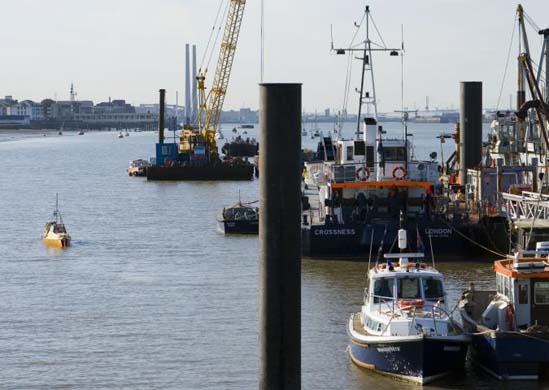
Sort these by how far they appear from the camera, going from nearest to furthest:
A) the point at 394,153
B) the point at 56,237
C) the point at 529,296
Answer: the point at 529,296
the point at 394,153
the point at 56,237

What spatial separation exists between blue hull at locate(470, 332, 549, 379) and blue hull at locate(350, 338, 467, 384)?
0.63 m

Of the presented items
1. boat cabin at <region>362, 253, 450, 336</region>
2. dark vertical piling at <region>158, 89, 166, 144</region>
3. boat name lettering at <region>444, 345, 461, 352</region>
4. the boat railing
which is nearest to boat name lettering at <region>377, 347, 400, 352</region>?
boat cabin at <region>362, 253, 450, 336</region>

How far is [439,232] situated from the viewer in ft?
158

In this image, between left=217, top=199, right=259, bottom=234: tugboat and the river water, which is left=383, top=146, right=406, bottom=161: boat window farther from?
left=217, top=199, right=259, bottom=234: tugboat

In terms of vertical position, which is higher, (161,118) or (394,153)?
(161,118)

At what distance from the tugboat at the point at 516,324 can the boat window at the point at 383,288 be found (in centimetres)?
183

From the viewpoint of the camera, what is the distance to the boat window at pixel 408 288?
27.9 metres

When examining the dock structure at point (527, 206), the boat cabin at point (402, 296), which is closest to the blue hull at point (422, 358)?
the boat cabin at point (402, 296)

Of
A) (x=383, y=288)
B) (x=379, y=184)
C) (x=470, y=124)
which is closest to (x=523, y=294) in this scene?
(x=383, y=288)

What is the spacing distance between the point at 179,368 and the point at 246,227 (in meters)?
28.2

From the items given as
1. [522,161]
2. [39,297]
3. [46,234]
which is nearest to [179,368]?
[39,297]

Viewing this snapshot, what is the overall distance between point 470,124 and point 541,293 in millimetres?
35351

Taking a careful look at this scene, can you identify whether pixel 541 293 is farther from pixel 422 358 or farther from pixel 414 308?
pixel 422 358

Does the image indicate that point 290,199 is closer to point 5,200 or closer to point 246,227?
point 246,227
